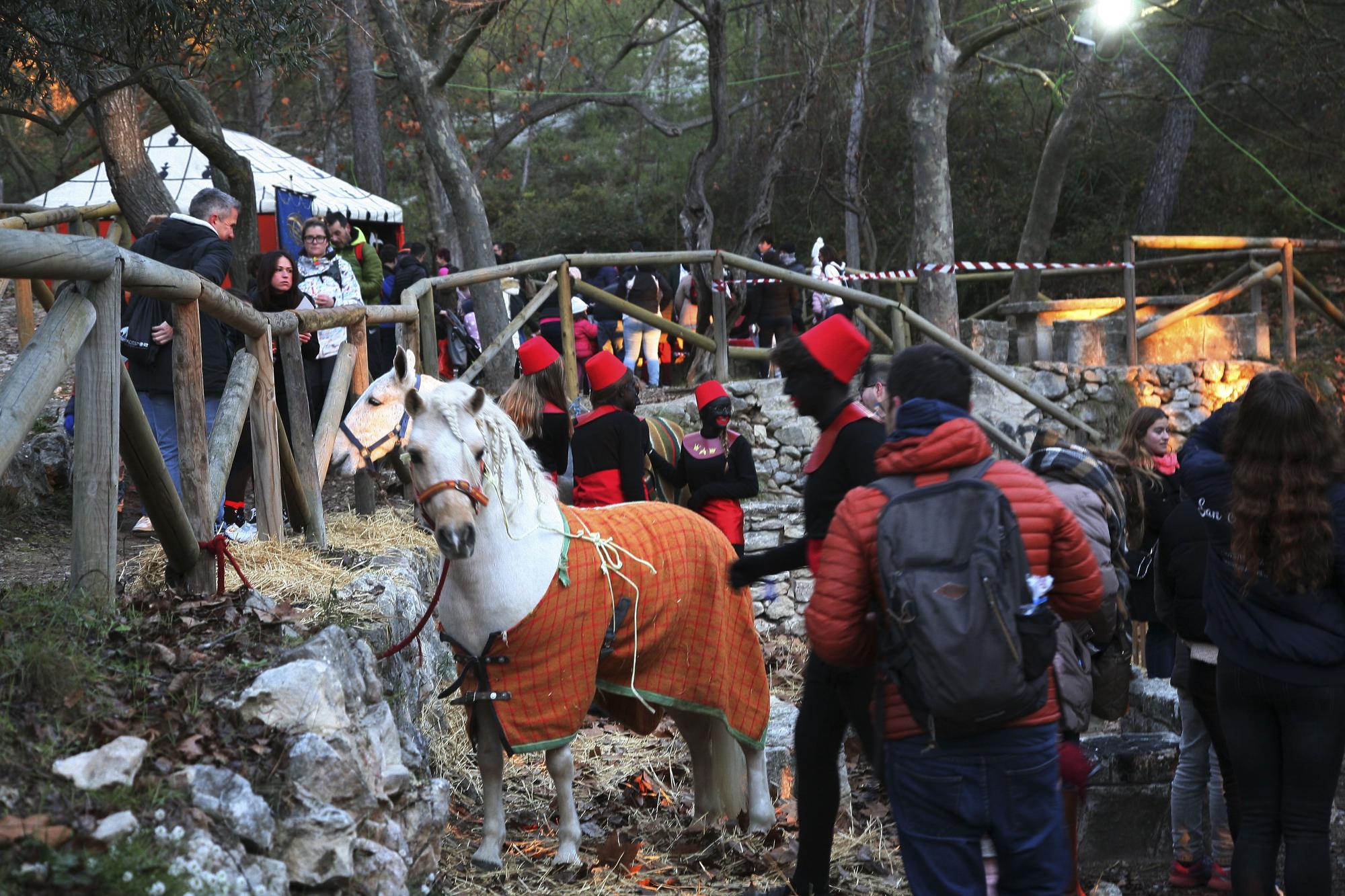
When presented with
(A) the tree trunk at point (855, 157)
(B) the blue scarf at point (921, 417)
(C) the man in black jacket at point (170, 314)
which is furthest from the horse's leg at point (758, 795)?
(A) the tree trunk at point (855, 157)

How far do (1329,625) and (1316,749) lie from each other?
15.0 inches

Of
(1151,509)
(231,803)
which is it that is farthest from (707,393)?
(231,803)

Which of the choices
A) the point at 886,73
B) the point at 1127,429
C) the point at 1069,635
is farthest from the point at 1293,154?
the point at 1069,635

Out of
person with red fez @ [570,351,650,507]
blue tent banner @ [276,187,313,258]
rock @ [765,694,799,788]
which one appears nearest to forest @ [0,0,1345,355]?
blue tent banner @ [276,187,313,258]

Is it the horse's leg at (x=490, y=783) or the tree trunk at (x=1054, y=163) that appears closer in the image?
the horse's leg at (x=490, y=783)

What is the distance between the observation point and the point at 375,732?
370 centimetres

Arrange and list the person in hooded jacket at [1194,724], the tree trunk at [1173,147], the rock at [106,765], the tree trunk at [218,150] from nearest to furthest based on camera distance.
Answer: the rock at [106,765], the person in hooded jacket at [1194,724], the tree trunk at [218,150], the tree trunk at [1173,147]

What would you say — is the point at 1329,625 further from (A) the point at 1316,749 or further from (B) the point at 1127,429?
(B) the point at 1127,429

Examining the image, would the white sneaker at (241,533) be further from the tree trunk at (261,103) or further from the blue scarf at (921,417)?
the tree trunk at (261,103)

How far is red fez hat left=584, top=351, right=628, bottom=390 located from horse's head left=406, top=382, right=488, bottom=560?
2.13m

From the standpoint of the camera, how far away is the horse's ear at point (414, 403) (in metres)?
4.21

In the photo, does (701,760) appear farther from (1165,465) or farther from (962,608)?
(1165,465)

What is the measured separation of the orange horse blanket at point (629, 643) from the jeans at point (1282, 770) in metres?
1.68

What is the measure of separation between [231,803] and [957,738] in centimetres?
165
